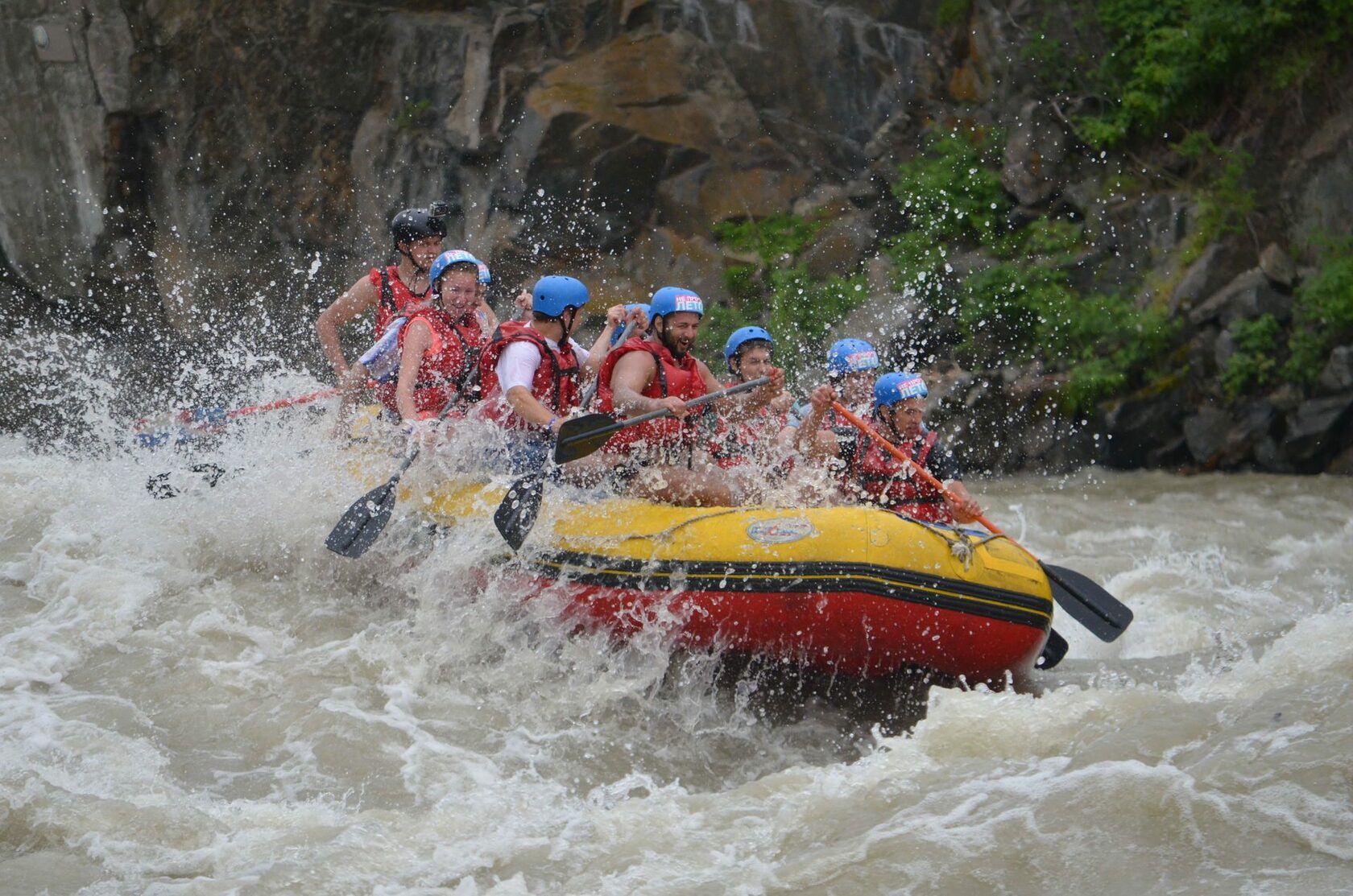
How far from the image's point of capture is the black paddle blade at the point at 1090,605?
17.3 feet

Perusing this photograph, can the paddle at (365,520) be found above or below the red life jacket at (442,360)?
below

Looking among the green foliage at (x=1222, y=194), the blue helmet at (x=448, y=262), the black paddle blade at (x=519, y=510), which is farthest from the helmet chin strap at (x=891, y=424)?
the green foliage at (x=1222, y=194)

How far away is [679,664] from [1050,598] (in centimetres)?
139

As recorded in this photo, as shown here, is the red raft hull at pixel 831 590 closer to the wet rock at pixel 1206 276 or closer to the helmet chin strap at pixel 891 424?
the helmet chin strap at pixel 891 424

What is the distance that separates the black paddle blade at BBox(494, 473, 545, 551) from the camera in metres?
5.23

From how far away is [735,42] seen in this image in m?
11.9

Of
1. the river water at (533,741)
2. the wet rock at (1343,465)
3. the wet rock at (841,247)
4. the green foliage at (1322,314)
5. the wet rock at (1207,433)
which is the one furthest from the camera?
the wet rock at (841,247)

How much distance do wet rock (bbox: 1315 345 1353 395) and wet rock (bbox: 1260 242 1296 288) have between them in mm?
622

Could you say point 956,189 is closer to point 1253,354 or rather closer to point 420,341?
point 1253,354

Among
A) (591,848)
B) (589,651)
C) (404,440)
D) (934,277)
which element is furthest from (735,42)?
(591,848)

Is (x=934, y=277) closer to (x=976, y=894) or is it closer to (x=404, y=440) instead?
(x=404, y=440)

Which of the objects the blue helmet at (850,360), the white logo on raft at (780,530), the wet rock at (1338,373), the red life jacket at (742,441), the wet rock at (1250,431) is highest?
the blue helmet at (850,360)

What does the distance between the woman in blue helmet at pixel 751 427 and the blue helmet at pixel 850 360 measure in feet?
0.84

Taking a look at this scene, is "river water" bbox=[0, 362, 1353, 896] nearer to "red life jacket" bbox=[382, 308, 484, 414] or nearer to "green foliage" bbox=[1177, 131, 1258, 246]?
"red life jacket" bbox=[382, 308, 484, 414]
